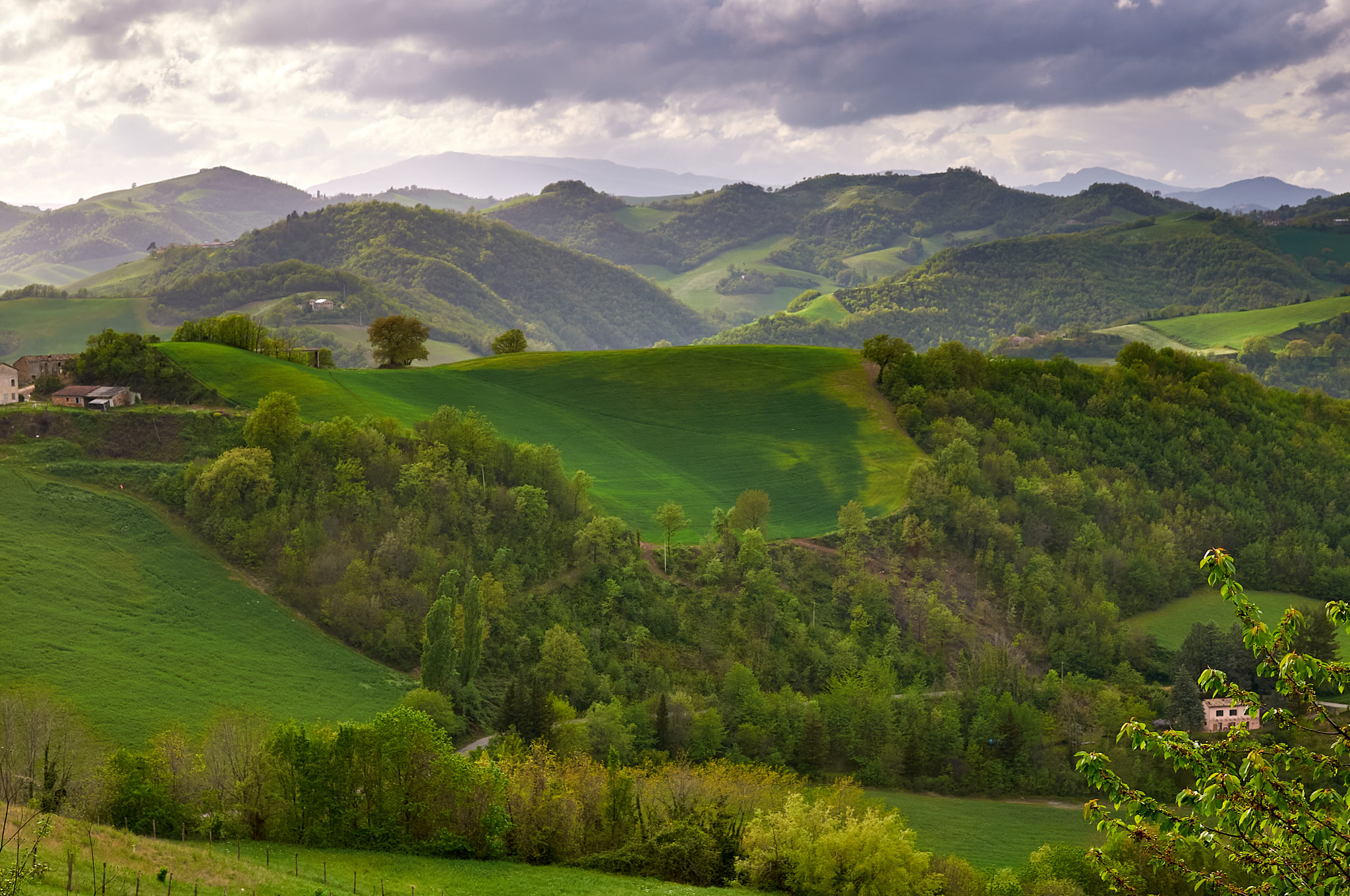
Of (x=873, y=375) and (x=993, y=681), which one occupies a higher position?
(x=873, y=375)

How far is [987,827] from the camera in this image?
6562cm

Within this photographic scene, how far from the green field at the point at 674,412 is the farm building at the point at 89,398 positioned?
8976 millimetres

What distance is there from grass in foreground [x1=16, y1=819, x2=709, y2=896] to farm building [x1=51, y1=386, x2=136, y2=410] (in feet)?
201

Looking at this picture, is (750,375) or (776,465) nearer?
(776,465)

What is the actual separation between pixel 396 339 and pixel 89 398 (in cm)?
4404

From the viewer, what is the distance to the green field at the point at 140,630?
5828cm

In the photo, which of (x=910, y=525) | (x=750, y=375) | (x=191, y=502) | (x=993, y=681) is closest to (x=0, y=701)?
(x=191, y=502)

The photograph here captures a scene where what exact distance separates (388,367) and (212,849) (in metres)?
97.6

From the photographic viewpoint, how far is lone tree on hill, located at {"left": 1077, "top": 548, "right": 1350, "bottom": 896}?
13.5 m

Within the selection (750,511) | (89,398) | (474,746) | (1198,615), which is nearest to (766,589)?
(750,511)

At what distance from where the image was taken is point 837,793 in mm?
58500

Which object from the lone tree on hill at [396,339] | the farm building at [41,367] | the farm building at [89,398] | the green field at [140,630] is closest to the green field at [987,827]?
the green field at [140,630]

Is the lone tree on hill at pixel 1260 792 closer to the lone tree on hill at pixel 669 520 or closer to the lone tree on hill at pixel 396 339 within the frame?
the lone tree on hill at pixel 669 520

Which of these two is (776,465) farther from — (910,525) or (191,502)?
(191,502)
